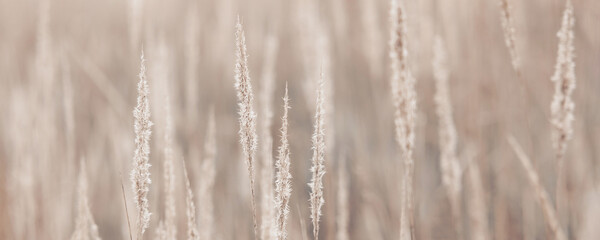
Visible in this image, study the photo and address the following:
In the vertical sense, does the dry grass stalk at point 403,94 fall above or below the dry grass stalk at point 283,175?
above

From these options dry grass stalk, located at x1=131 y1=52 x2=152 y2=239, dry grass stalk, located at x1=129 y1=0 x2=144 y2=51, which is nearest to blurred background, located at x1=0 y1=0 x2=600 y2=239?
dry grass stalk, located at x1=129 y1=0 x2=144 y2=51

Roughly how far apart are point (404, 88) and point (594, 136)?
1.82 m

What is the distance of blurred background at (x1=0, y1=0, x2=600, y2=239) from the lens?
174cm

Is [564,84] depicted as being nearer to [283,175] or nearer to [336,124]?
[283,175]

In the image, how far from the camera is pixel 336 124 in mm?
3098

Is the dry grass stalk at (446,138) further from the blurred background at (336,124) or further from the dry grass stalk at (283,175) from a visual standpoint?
the dry grass stalk at (283,175)

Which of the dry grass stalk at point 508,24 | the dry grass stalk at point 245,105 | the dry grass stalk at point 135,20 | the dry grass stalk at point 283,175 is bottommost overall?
the dry grass stalk at point 283,175

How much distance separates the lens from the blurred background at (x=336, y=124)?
1739 millimetres

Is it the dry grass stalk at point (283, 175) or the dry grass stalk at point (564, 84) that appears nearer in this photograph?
the dry grass stalk at point (283, 175)

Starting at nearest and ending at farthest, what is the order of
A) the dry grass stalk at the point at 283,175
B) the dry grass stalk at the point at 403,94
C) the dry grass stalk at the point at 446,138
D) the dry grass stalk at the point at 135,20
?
the dry grass stalk at the point at 283,175
the dry grass stalk at the point at 403,94
the dry grass stalk at the point at 446,138
the dry grass stalk at the point at 135,20

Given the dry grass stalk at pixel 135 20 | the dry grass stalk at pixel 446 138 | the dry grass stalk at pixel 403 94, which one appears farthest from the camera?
the dry grass stalk at pixel 135 20

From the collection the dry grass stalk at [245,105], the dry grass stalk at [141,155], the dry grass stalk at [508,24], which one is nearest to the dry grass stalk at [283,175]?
the dry grass stalk at [245,105]

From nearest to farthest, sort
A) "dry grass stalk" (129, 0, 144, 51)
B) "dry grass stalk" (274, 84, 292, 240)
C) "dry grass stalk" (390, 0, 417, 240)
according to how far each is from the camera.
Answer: "dry grass stalk" (274, 84, 292, 240) → "dry grass stalk" (390, 0, 417, 240) → "dry grass stalk" (129, 0, 144, 51)

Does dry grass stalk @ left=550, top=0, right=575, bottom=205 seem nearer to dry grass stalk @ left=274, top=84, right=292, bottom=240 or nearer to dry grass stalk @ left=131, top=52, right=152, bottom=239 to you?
dry grass stalk @ left=274, top=84, right=292, bottom=240
